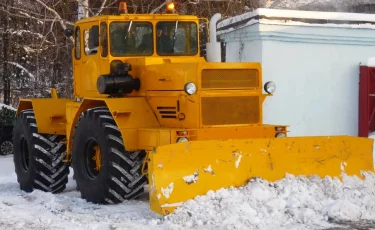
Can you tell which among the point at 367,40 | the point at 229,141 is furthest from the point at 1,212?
the point at 367,40

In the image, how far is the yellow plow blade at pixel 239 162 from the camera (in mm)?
7750

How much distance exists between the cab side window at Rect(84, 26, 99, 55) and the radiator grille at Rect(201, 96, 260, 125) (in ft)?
6.83

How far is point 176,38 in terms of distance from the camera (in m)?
10.0

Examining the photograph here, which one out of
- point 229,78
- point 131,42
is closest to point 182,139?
point 229,78

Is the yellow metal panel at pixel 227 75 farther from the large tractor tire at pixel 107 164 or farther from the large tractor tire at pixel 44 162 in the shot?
the large tractor tire at pixel 44 162

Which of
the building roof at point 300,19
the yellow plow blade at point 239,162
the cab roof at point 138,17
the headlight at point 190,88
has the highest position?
the building roof at point 300,19

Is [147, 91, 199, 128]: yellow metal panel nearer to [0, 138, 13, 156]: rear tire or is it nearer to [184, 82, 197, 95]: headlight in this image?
[184, 82, 197, 95]: headlight

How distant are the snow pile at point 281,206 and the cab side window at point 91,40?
127 inches

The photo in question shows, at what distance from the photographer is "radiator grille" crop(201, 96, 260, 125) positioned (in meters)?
8.78

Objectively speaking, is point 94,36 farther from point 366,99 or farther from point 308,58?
point 366,99

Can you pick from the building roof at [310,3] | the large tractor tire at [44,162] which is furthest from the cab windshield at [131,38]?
the building roof at [310,3]

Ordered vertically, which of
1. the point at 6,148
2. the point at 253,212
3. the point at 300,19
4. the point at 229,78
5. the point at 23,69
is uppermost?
the point at 300,19

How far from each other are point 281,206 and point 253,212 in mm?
425

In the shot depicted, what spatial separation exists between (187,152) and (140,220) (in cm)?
98
